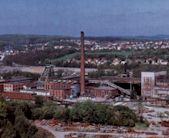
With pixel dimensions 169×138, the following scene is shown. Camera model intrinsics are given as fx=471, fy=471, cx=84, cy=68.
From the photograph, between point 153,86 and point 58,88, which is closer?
point 58,88

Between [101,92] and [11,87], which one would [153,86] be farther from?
[11,87]

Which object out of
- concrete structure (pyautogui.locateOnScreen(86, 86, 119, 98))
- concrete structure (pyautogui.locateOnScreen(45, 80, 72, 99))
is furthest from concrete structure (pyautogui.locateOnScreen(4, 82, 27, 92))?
concrete structure (pyautogui.locateOnScreen(86, 86, 119, 98))

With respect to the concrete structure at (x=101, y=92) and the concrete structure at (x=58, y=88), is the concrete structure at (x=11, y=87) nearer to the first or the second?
the concrete structure at (x=58, y=88)

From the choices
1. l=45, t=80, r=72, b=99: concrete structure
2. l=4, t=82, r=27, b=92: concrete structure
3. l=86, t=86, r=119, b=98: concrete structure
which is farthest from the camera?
l=4, t=82, r=27, b=92: concrete structure

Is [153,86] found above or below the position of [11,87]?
above

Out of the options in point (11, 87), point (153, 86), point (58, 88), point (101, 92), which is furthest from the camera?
point (11, 87)

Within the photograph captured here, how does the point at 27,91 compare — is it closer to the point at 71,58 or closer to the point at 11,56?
the point at 71,58

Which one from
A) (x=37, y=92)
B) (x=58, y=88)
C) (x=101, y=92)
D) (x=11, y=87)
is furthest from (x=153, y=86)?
(x=11, y=87)

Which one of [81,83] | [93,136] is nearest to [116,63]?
[81,83]

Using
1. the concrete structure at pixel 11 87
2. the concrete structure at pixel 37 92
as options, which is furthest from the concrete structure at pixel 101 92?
the concrete structure at pixel 11 87

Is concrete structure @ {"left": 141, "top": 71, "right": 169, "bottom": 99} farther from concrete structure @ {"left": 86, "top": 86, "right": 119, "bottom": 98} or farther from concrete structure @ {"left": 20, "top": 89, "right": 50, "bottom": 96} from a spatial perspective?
concrete structure @ {"left": 20, "top": 89, "right": 50, "bottom": 96}

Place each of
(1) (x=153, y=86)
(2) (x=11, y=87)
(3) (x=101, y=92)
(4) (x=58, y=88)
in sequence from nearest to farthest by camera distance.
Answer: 1. (4) (x=58, y=88)
2. (3) (x=101, y=92)
3. (1) (x=153, y=86)
4. (2) (x=11, y=87)
